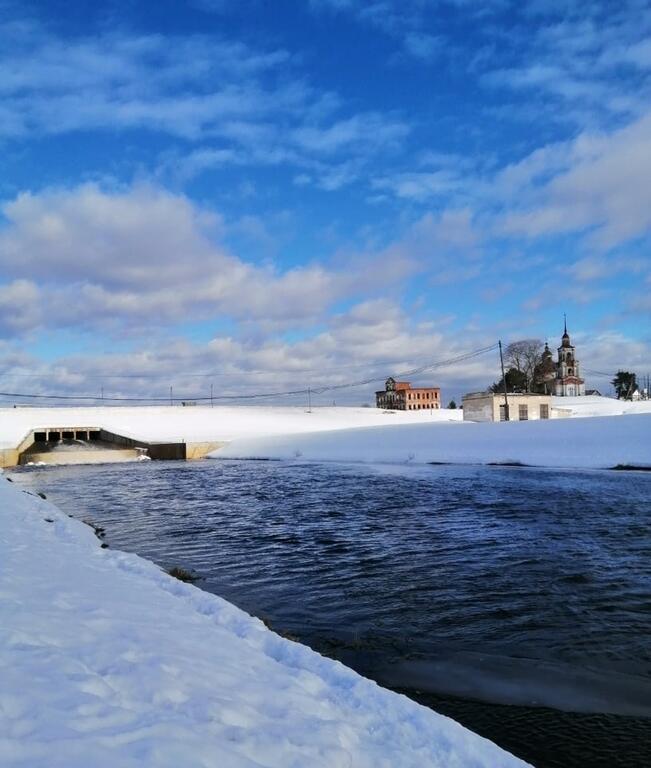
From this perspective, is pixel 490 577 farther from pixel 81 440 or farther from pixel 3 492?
pixel 81 440

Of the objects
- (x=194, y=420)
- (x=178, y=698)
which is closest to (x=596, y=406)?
(x=194, y=420)

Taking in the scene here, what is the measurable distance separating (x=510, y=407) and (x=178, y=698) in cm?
6217

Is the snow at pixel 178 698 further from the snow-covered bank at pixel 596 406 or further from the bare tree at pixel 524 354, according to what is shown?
the bare tree at pixel 524 354

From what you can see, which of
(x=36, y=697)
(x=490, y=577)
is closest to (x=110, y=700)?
(x=36, y=697)

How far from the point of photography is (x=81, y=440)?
2498 inches

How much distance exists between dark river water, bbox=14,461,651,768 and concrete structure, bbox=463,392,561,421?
40481 mm

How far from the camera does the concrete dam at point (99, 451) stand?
165 feet

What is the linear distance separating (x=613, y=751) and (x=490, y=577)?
549cm

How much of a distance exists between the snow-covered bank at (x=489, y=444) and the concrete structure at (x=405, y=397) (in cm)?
9510

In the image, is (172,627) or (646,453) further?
(646,453)

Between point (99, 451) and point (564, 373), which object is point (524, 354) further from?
point (99, 451)

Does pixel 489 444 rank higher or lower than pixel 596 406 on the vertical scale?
lower

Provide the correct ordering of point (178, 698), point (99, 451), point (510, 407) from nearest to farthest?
1. point (178, 698)
2. point (99, 451)
3. point (510, 407)

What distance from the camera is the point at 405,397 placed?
509ft
